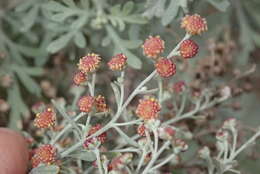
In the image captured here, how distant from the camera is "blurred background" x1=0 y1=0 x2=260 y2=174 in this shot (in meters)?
1.06

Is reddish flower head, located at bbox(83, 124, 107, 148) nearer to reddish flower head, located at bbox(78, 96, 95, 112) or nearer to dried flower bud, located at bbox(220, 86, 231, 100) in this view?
reddish flower head, located at bbox(78, 96, 95, 112)

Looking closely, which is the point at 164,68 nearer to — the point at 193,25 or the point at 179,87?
the point at 193,25

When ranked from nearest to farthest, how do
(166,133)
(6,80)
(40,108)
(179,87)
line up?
(166,133) < (40,108) < (179,87) < (6,80)

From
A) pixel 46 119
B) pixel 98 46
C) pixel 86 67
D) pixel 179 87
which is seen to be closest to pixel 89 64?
pixel 86 67

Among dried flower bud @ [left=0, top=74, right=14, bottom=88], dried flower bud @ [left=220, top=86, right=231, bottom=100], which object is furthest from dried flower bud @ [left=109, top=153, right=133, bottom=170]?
dried flower bud @ [left=0, top=74, right=14, bottom=88]

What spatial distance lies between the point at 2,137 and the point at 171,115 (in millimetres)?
358

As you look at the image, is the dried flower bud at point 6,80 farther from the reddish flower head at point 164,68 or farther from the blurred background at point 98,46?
the reddish flower head at point 164,68

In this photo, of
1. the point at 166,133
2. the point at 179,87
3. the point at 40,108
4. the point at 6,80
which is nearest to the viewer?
the point at 166,133

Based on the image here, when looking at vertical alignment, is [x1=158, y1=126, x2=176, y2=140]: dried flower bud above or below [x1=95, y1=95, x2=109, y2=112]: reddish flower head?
below

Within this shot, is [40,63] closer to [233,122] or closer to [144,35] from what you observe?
[144,35]

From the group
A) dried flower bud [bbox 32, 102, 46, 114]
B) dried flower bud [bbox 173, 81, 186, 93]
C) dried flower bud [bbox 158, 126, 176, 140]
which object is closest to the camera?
dried flower bud [bbox 158, 126, 176, 140]

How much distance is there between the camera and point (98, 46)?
1.24 metres

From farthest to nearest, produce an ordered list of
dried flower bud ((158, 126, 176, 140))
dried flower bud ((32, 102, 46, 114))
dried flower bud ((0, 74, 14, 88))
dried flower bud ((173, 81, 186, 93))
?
dried flower bud ((0, 74, 14, 88)) → dried flower bud ((173, 81, 186, 93)) → dried flower bud ((32, 102, 46, 114)) → dried flower bud ((158, 126, 176, 140))

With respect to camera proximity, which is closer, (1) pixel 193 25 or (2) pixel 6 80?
(1) pixel 193 25
